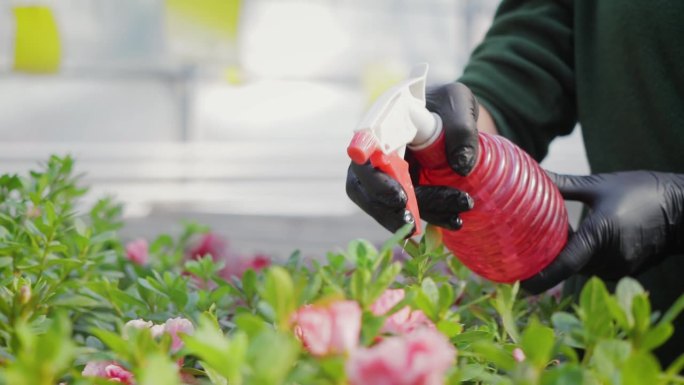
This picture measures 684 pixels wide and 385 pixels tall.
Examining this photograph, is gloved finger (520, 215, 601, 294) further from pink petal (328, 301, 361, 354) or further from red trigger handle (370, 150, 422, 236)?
pink petal (328, 301, 361, 354)

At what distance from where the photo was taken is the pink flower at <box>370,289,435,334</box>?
362 mm

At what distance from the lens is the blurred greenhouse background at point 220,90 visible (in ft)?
8.54

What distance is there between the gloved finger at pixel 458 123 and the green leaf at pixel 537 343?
277mm

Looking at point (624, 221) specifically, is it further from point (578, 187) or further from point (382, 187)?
point (382, 187)

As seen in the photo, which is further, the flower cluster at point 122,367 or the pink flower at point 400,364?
the flower cluster at point 122,367

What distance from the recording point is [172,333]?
1.26 feet

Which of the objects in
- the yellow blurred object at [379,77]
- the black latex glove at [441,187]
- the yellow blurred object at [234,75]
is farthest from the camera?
the yellow blurred object at [379,77]

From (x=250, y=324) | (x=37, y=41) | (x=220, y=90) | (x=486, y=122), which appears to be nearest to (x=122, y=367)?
(x=250, y=324)

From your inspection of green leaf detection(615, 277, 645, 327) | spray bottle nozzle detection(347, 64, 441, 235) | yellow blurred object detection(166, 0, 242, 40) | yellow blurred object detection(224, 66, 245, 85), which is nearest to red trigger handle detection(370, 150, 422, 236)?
spray bottle nozzle detection(347, 64, 441, 235)

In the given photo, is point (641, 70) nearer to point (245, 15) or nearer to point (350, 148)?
point (350, 148)

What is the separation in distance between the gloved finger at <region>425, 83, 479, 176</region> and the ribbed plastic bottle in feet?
0.04

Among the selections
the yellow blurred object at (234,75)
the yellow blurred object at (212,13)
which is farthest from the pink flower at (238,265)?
the yellow blurred object at (234,75)

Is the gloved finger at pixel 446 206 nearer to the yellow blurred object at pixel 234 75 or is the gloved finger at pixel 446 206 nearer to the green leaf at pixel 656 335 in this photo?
the green leaf at pixel 656 335

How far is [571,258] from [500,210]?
90 millimetres
